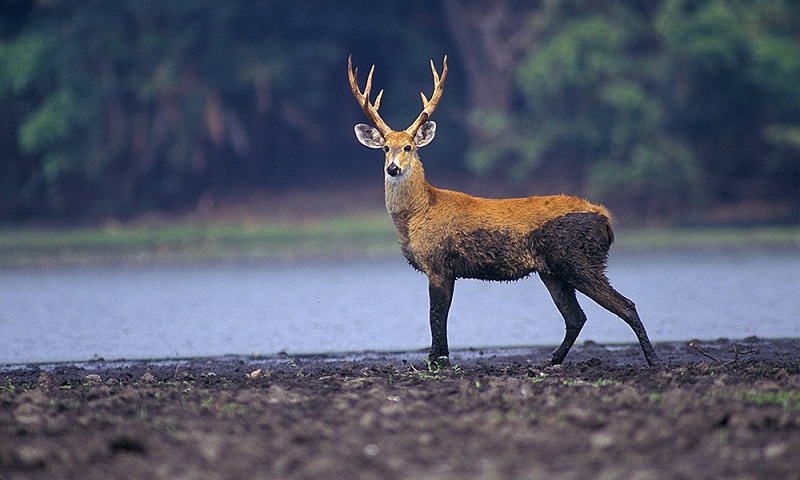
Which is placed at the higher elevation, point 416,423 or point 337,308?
point 337,308

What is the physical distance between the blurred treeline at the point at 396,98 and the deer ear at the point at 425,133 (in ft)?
71.6

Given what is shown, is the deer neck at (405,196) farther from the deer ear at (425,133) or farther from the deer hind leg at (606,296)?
A: the deer hind leg at (606,296)

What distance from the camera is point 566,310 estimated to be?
1149 cm

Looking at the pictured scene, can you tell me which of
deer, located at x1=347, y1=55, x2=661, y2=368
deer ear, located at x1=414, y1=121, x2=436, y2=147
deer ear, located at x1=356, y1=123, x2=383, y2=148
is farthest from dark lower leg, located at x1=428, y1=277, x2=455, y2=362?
deer ear, located at x1=356, y1=123, x2=383, y2=148

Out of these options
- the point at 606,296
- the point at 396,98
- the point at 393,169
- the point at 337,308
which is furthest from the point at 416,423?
the point at 396,98

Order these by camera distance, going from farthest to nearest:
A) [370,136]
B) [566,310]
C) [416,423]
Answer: [370,136] → [566,310] → [416,423]

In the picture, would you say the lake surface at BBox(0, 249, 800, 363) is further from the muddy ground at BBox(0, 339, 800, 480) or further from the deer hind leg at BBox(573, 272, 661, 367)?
the muddy ground at BBox(0, 339, 800, 480)

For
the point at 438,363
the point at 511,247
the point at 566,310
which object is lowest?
the point at 438,363

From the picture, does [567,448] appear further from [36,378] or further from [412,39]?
[412,39]

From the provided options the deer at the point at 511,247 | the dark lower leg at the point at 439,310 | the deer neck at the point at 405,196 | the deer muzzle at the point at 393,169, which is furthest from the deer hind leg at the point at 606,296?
the deer muzzle at the point at 393,169

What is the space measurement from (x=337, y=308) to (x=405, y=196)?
25.6 feet

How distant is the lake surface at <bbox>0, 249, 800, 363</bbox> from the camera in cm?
1489

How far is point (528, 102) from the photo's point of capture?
3759 cm

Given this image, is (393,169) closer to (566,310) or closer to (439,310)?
(439,310)
